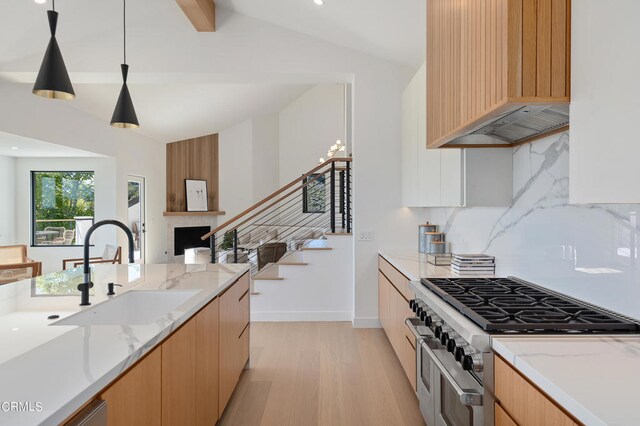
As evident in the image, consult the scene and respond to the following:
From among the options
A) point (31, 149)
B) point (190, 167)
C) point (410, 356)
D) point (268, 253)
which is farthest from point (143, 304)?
point (190, 167)

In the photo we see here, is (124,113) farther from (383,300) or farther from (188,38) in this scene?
(383,300)

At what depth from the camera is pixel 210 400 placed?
2.15m

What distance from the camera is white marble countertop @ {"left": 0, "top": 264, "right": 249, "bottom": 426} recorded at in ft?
2.94

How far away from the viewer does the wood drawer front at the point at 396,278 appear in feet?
9.59

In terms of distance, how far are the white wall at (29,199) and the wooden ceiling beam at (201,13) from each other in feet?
13.4

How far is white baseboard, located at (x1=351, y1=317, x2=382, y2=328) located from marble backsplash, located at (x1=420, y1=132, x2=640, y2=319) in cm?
191

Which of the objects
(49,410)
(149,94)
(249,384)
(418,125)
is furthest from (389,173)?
(149,94)

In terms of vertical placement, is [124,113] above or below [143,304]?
above

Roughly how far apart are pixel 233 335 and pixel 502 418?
6.04 feet

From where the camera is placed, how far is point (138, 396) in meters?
1.27

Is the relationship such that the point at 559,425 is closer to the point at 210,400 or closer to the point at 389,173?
the point at 210,400

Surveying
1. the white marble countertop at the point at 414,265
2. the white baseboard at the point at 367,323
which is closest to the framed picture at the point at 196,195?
the white baseboard at the point at 367,323

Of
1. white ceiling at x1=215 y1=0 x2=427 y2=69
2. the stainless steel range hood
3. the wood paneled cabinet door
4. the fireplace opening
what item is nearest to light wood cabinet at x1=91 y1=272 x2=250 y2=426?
the wood paneled cabinet door

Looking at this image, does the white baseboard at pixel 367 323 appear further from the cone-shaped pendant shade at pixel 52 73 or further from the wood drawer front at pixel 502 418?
the cone-shaped pendant shade at pixel 52 73
